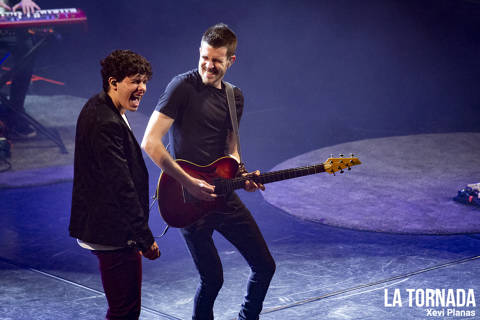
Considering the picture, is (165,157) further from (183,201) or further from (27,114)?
(27,114)

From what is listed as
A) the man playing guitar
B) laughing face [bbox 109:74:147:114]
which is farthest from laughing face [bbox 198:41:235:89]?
laughing face [bbox 109:74:147:114]

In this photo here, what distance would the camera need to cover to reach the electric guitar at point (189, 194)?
3178 millimetres

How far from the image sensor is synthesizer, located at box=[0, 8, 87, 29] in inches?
270

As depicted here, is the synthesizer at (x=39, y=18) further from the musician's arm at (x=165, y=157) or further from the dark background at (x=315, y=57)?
the musician's arm at (x=165, y=157)

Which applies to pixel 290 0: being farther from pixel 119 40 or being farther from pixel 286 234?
pixel 286 234

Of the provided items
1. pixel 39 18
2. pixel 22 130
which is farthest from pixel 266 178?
pixel 22 130

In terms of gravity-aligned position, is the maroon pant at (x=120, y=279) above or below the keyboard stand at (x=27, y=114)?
below

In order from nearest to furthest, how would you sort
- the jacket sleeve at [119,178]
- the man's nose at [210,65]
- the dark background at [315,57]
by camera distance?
the jacket sleeve at [119,178], the man's nose at [210,65], the dark background at [315,57]

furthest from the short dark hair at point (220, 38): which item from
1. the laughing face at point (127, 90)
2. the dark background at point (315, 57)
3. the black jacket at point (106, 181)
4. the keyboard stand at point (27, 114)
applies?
the dark background at point (315, 57)

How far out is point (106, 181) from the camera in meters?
2.53

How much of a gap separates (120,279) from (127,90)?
2.61 feet

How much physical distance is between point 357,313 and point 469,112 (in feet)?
22.9

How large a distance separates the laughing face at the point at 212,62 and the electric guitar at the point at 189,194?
432 mm

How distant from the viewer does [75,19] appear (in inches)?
282
